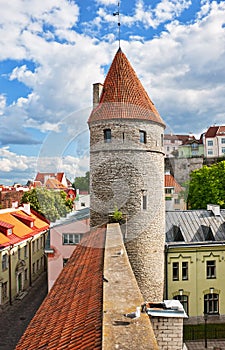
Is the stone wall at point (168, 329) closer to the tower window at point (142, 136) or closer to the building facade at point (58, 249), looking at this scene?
the tower window at point (142, 136)

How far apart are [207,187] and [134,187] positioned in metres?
18.7

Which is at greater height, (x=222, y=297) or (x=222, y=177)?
(x=222, y=177)

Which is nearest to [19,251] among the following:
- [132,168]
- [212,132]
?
[132,168]

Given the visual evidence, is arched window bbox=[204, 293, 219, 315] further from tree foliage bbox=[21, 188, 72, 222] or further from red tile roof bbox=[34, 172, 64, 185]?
red tile roof bbox=[34, 172, 64, 185]

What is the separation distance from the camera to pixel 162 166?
1205 centimetres

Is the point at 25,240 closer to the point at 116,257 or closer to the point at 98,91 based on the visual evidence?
the point at 98,91

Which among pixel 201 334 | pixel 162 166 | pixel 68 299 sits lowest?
pixel 201 334

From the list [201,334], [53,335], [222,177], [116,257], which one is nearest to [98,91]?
[116,257]

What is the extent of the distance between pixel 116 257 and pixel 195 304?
32.4ft

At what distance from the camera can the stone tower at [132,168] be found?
10367mm

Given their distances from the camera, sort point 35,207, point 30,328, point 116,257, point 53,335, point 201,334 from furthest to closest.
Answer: point 35,207 → point 201,334 → point 116,257 → point 30,328 → point 53,335

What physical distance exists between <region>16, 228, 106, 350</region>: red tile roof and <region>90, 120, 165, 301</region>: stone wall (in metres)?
3.33

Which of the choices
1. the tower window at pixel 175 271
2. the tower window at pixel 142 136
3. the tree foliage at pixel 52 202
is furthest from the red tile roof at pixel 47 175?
the tower window at pixel 175 271

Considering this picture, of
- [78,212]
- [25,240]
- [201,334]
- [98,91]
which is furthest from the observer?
[25,240]
